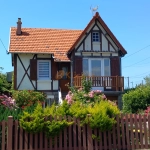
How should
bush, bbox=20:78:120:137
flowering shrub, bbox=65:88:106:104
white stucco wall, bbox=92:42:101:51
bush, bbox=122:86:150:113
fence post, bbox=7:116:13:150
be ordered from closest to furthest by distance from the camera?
fence post, bbox=7:116:13:150
bush, bbox=20:78:120:137
flowering shrub, bbox=65:88:106:104
bush, bbox=122:86:150:113
white stucco wall, bbox=92:42:101:51

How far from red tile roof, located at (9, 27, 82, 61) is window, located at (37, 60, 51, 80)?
0.92 metres

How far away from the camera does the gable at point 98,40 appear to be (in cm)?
2159

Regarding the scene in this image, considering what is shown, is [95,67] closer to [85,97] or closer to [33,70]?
[33,70]

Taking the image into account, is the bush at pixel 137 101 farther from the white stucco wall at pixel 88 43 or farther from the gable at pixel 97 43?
the white stucco wall at pixel 88 43

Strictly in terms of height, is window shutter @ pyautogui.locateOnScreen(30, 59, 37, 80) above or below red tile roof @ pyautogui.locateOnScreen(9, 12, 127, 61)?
below

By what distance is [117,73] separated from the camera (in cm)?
2208

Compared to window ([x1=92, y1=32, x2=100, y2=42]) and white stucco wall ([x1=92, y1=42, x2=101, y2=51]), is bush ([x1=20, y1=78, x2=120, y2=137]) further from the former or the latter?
window ([x1=92, y1=32, x2=100, y2=42])

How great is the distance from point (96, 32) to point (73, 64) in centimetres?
315

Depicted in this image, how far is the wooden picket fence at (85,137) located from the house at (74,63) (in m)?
10.7

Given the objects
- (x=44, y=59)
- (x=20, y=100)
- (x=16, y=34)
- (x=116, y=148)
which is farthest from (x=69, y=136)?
(x=16, y=34)

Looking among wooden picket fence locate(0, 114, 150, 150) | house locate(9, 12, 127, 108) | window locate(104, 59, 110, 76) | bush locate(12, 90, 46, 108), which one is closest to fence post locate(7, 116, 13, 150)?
wooden picket fence locate(0, 114, 150, 150)

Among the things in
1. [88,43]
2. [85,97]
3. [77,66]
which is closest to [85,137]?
[85,97]

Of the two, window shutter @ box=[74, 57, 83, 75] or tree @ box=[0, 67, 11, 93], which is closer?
window shutter @ box=[74, 57, 83, 75]

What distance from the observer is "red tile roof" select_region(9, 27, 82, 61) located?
73.3 feet
